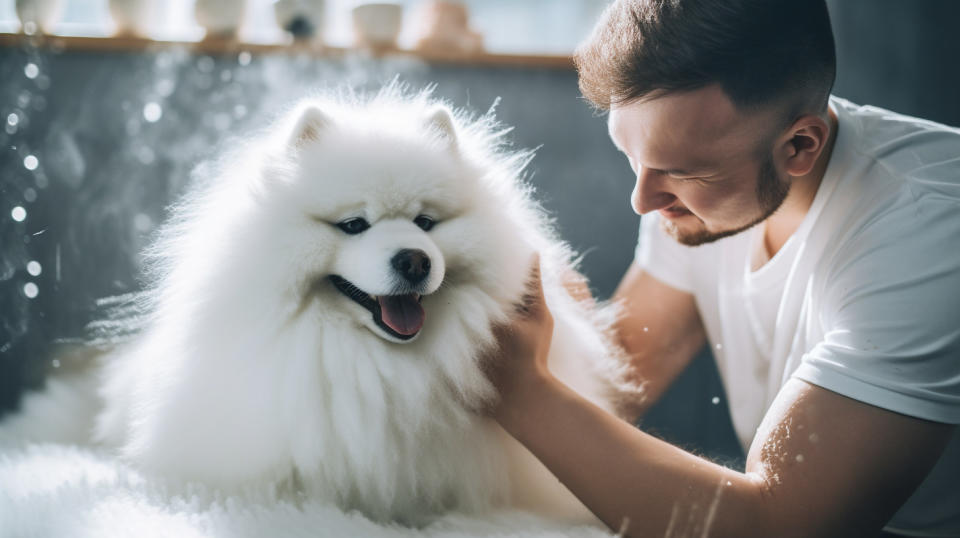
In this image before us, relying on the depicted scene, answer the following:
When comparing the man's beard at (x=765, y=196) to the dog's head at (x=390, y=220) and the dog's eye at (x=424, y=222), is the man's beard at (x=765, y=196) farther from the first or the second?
the dog's eye at (x=424, y=222)

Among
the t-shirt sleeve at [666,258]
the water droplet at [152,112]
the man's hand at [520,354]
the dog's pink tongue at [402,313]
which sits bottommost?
the man's hand at [520,354]

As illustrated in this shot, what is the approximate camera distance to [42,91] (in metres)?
1.34

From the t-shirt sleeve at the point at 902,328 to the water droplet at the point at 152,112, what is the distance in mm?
1491

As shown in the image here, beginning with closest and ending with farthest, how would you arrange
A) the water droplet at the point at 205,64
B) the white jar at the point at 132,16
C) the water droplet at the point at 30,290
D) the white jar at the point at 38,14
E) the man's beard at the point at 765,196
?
the man's beard at the point at 765,196 < the water droplet at the point at 30,290 < the white jar at the point at 38,14 < the white jar at the point at 132,16 < the water droplet at the point at 205,64

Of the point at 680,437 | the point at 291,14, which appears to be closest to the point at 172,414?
the point at 291,14

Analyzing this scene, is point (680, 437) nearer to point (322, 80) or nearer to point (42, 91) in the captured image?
point (322, 80)

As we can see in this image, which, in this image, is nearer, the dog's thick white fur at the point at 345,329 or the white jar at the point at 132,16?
the dog's thick white fur at the point at 345,329

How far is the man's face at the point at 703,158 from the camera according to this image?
828mm

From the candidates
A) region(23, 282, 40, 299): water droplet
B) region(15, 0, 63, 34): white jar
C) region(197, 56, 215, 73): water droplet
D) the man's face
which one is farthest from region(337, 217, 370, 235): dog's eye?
region(197, 56, 215, 73): water droplet

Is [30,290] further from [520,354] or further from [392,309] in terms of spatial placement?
[520,354]

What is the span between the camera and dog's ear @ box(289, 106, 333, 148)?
2.66 feet

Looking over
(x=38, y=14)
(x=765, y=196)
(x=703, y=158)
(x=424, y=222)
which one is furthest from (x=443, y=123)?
(x=38, y=14)

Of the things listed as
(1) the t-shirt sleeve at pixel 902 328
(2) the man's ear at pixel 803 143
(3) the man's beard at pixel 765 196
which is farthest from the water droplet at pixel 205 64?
(1) the t-shirt sleeve at pixel 902 328

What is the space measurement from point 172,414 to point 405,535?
36cm
